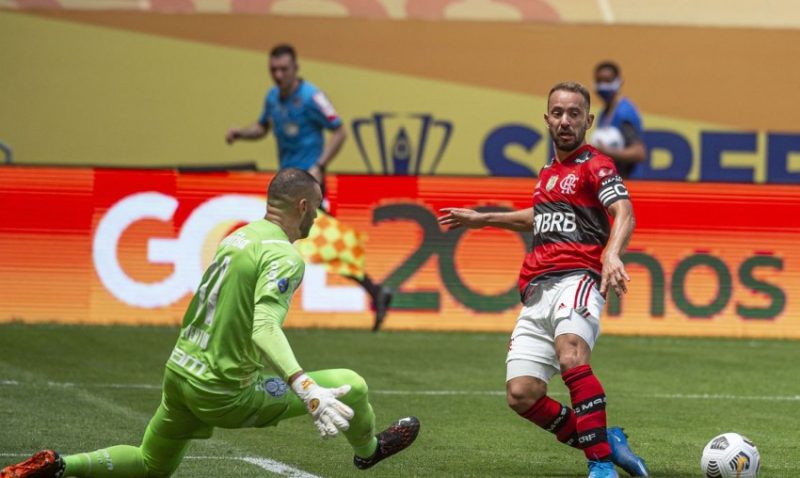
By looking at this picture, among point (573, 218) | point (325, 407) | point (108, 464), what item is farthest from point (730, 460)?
point (108, 464)

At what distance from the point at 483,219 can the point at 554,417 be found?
1.14 meters

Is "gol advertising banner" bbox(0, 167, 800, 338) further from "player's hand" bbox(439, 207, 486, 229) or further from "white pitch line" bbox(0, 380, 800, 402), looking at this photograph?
"player's hand" bbox(439, 207, 486, 229)

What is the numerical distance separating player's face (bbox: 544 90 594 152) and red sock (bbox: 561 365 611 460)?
Result: 1.15 m

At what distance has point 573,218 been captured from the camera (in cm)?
775

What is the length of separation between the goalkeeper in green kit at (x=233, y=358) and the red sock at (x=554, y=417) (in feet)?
3.94

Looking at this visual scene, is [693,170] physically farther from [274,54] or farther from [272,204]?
[272,204]

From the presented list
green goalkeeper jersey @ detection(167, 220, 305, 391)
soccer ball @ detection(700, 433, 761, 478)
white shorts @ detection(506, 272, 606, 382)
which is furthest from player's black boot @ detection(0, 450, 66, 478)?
soccer ball @ detection(700, 433, 761, 478)

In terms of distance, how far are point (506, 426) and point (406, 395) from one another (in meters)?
1.39

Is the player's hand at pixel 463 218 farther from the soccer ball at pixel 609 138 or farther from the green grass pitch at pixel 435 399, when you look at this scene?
the soccer ball at pixel 609 138

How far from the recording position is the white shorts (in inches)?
298

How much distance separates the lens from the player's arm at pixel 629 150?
1506 cm

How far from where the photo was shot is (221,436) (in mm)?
9008

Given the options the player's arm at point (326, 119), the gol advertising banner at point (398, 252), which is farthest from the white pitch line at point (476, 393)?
the player's arm at point (326, 119)

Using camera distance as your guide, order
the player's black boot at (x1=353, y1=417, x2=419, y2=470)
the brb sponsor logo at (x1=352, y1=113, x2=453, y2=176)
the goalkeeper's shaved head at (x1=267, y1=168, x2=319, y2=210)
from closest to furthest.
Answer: the goalkeeper's shaved head at (x1=267, y1=168, x2=319, y2=210), the player's black boot at (x1=353, y1=417, x2=419, y2=470), the brb sponsor logo at (x1=352, y1=113, x2=453, y2=176)
